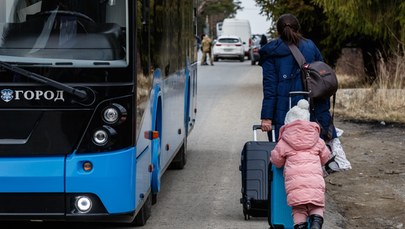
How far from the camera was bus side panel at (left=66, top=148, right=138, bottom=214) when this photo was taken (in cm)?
720

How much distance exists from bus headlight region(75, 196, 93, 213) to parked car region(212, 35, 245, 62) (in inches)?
1907

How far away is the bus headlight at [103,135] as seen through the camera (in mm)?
7215

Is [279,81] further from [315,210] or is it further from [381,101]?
[381,101]

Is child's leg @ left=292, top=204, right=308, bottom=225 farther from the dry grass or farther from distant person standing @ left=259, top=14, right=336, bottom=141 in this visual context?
the dry grass

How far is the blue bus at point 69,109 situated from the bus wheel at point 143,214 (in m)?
1.07

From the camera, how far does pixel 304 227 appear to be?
7.08 m

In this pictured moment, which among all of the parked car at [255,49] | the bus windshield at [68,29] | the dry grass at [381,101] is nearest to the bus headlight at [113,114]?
the bus windshield at [68,29]

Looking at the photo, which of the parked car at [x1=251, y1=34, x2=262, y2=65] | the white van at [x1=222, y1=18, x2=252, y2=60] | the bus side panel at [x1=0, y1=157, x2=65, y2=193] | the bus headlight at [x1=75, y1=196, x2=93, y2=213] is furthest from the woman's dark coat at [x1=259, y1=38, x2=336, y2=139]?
the white van at [x1=222, y1=18, x2=252, y2=60]

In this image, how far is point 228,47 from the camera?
55906 mm

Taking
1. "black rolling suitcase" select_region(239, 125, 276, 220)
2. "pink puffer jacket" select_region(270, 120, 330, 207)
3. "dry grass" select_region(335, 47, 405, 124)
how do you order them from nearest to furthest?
1. "pink puffer jacket" select_region(270, 120, 330, 207)
2. "black rolling suitcase" select_region(239, 125, 276, 220)
3. "dry grass" select_region(335, 47, 405, 124)

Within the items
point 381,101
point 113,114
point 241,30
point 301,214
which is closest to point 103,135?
point 113,114

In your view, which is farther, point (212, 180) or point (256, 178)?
point (212, 180)

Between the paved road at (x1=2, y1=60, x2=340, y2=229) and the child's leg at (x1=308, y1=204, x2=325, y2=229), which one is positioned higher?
the child's leg at (x1=308, y1=204, x2=325, y2=229)

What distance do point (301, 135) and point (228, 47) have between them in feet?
161
